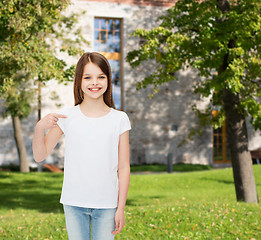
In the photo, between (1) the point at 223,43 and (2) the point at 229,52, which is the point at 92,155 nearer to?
(2) the point at 229,52

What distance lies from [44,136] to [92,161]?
384 millimetres

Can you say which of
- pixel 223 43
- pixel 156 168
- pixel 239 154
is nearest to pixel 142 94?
pixel 156 168

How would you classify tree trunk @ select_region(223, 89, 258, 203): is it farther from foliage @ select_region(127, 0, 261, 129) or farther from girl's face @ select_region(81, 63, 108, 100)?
girl's face @ select_region(81, 63, 108, 100)

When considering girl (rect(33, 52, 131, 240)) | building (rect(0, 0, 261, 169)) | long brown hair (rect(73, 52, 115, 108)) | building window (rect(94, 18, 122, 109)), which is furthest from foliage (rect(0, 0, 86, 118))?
building window (rect(94, 18, 122, 109))

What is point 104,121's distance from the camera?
2.55m

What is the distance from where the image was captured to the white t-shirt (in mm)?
2477

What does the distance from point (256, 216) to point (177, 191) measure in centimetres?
624

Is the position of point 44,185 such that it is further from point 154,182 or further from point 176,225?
point 176,225

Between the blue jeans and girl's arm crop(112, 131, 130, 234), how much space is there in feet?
0.12

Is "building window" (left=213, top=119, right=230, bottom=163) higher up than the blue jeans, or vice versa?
the blue jeans

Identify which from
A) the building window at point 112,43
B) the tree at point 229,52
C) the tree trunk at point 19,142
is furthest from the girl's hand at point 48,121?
the building window at point 112,43

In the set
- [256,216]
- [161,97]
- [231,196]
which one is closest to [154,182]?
[231,196]

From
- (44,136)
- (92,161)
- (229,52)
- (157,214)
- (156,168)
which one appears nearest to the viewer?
(92,161)

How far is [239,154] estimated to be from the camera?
32.7 feet
